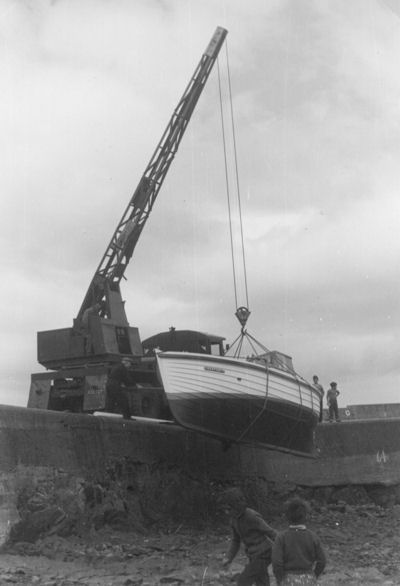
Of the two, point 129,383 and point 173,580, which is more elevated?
point 129,383

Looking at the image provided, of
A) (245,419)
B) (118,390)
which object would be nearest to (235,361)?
(245,419)

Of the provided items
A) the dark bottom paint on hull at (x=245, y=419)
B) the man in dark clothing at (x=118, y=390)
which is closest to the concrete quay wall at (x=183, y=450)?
the man in dark clothing at (x=118, y=390)

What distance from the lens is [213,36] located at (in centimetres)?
1758

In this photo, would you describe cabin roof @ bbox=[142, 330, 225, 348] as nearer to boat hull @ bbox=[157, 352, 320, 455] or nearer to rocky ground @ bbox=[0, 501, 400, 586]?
boat hull @ bbox=[157, 352, 320, 455]

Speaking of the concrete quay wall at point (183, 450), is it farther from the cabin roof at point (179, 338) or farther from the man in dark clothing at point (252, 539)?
the man in dark clothing at point (252, 539)

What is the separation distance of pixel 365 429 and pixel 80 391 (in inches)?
303

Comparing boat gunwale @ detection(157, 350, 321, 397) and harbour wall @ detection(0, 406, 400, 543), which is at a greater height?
boat gunwale @ detection(157, 350, 321, 397)

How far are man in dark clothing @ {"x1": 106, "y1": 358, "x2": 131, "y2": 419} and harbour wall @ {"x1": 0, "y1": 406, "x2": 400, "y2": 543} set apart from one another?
46 centimetres

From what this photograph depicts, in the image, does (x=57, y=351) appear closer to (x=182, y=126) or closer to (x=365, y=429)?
(x=182, y=126)

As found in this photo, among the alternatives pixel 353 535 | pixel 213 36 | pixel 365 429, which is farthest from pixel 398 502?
pixel 213 36

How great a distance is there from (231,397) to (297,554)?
280 inches

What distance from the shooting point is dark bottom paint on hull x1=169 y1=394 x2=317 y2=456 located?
1132cm

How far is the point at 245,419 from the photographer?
1178cm

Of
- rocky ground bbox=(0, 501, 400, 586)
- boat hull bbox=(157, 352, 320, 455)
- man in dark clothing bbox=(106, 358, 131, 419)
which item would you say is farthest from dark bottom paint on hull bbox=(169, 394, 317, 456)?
man in dark clothing bbox=(106, 358, 131, 419)
